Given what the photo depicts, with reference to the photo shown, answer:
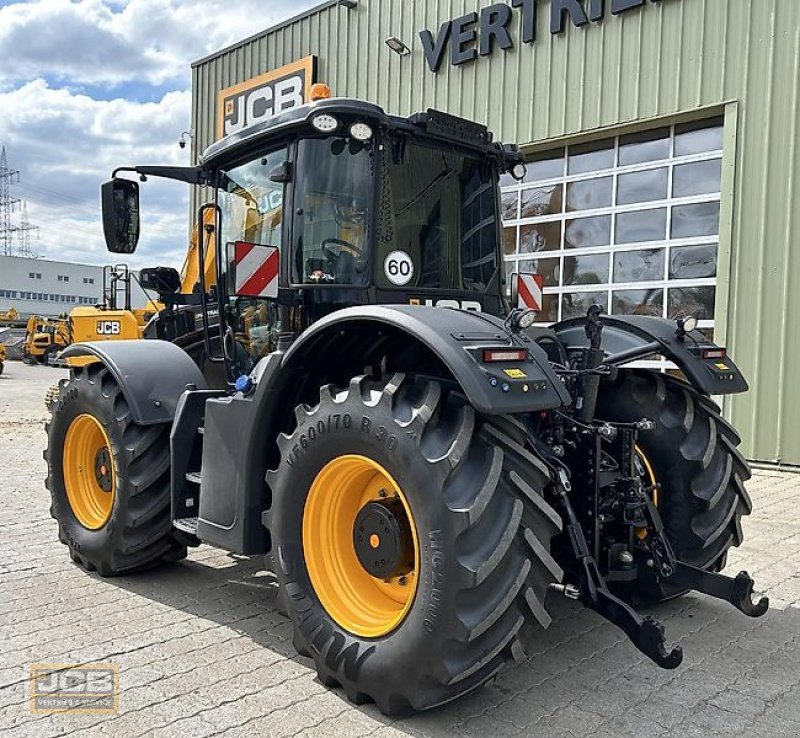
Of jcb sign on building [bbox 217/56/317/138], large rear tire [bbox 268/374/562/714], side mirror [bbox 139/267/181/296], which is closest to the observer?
large rear tire [bbox 268/374/562/714]

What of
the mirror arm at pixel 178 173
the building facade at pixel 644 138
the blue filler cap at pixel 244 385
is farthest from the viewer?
the building facade at pixel 644 138

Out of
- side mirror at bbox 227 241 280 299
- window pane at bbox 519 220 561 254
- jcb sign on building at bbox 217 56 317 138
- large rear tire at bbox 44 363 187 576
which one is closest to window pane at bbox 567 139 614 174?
window pane at bbox 519 220 561 254

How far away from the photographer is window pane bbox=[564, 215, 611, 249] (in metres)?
9.80

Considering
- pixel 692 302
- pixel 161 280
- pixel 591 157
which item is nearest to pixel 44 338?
pixel 591 157

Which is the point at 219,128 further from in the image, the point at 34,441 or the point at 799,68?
the point at 799,68

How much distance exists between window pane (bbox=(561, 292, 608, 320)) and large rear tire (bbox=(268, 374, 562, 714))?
7.21 meters

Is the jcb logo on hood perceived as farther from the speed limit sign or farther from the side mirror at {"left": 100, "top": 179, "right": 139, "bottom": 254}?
the speed limit sign

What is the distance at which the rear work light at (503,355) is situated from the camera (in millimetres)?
2805

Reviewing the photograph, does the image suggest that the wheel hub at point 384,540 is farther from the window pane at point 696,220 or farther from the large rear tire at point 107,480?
the window pane at point 696,220

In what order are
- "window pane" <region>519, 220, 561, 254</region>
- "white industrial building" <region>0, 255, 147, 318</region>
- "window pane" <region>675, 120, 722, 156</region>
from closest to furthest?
"window pane" <region>675, 120, 722, 156</region> < "window pane" <region>519, 220, 561, 254</region> < "white industrial building" <region>0, 255, 147, 318</region>

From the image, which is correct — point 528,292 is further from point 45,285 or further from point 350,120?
point 45,285

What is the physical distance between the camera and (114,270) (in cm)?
1109

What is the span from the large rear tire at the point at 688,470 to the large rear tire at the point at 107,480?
2.54 m

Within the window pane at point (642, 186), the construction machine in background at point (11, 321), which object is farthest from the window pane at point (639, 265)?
the construction machine in background at point (11, 321)
